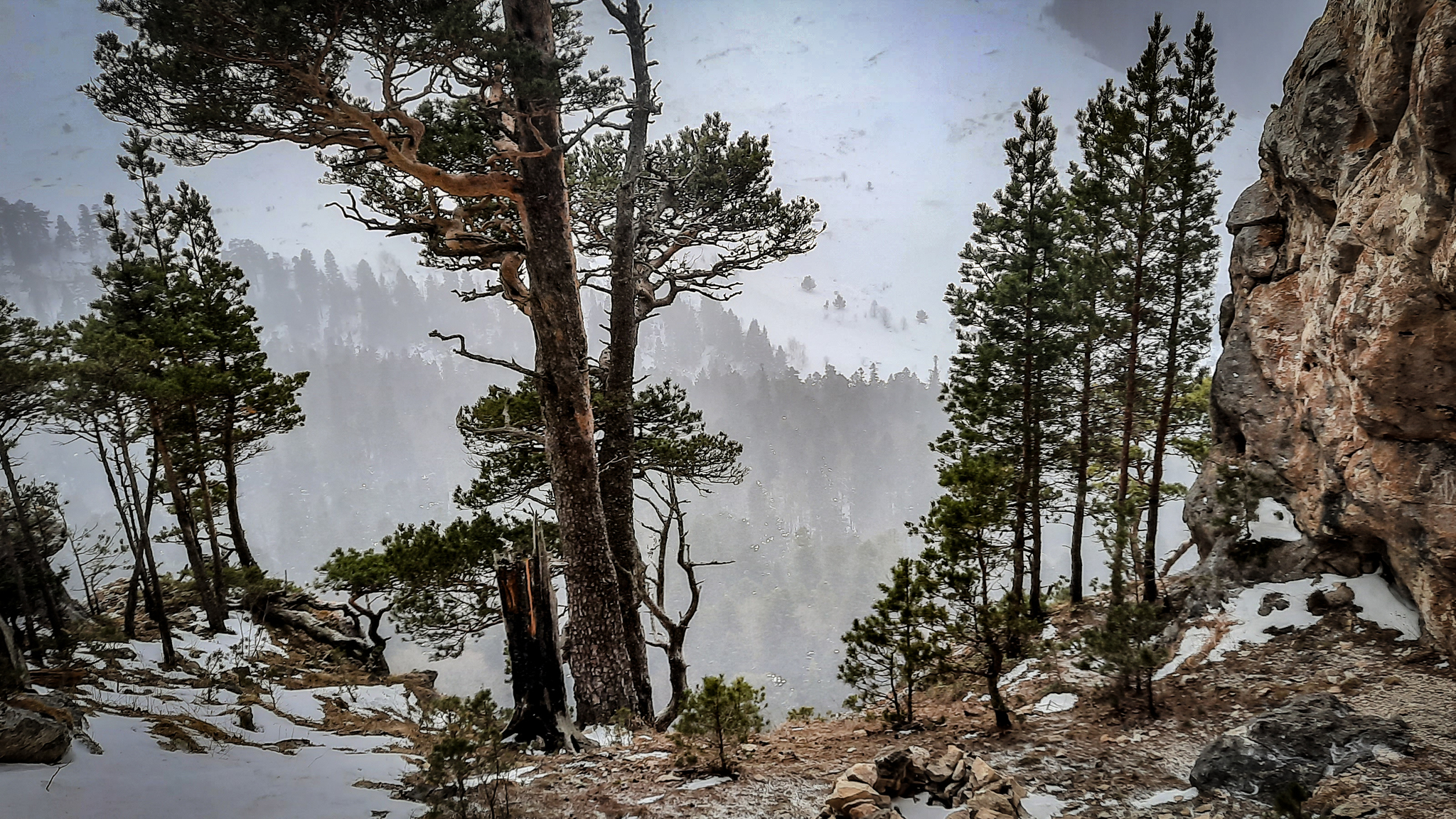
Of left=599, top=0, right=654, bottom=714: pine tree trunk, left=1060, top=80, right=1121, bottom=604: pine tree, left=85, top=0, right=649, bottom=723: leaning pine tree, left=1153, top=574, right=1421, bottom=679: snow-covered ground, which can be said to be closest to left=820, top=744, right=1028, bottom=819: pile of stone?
left=85, top=0, right=649, bottom=723: leaning pine tree

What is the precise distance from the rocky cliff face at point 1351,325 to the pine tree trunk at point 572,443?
25.5 ft

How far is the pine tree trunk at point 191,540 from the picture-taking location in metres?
11.5

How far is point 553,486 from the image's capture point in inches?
327

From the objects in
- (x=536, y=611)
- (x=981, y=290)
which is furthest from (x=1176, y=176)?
(x=536, y=611)

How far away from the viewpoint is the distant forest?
272 ft

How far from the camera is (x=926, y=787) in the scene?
4.74 metres

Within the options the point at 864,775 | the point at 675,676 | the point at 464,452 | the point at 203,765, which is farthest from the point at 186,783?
the point at 464,452

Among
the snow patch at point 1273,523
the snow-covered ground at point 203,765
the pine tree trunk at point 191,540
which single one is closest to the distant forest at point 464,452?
the pine tree trunk at point 191,540

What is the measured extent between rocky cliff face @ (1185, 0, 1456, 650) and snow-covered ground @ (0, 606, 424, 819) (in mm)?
8861

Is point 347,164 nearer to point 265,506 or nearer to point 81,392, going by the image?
point 81,392

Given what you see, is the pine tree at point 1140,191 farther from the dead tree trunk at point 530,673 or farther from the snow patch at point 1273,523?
the dead tree trunk at point 530,673

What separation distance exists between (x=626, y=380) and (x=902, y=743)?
6760 mm

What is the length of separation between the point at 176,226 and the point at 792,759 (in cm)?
1864

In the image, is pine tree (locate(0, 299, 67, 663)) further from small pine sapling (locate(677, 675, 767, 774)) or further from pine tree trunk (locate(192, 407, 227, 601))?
small pine sapling (locate(677, 675, 767, 774))
